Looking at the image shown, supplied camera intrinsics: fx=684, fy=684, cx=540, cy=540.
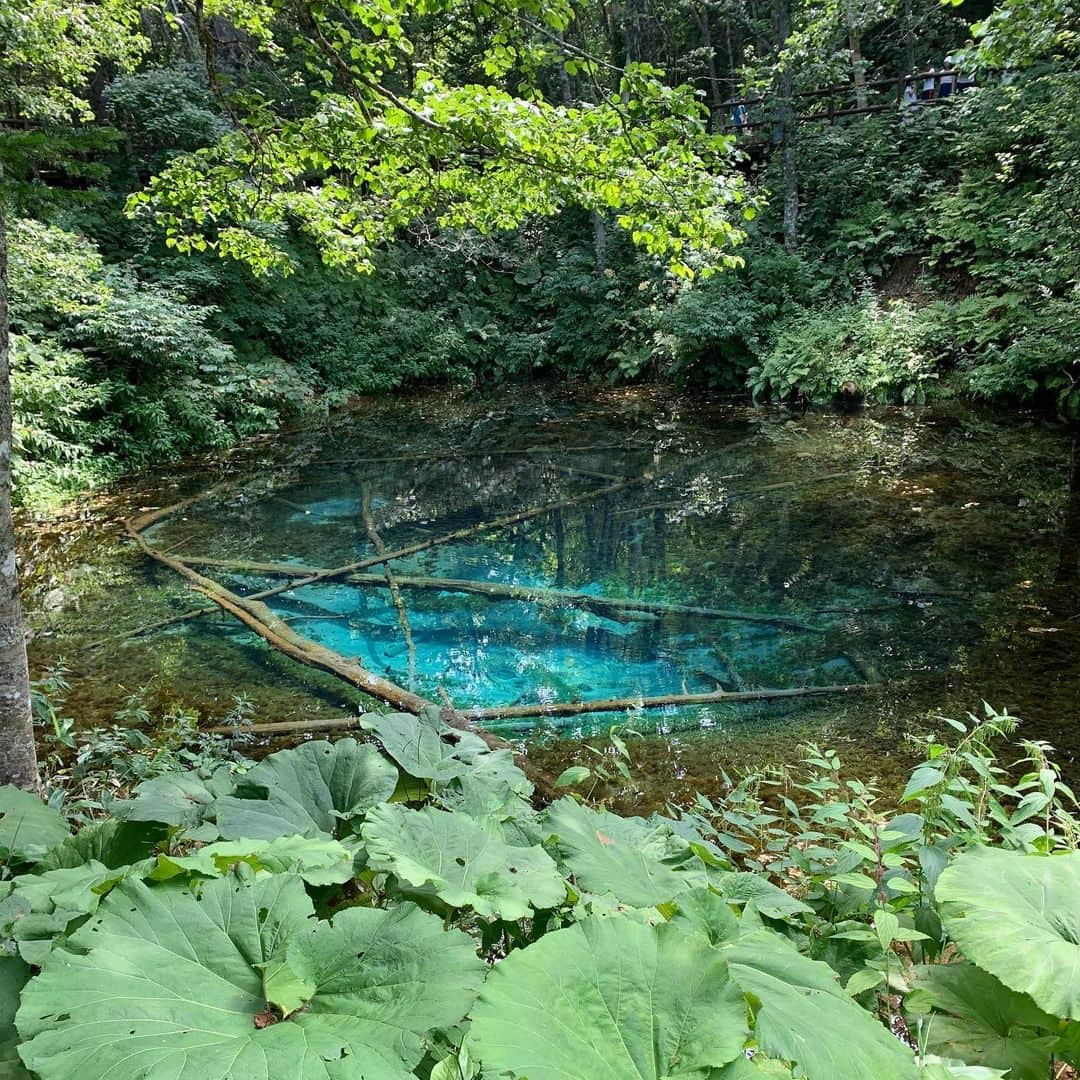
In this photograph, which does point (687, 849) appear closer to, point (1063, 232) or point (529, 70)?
point (529, 70)

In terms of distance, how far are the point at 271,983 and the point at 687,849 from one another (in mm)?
1178

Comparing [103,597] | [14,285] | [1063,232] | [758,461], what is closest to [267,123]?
[103,597]

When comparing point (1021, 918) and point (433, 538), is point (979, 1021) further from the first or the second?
point (433, 538)

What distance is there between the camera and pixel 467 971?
1025 mm

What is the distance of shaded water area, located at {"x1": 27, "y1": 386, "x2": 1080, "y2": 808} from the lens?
470 cm

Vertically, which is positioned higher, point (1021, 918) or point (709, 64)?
point (709, 64)

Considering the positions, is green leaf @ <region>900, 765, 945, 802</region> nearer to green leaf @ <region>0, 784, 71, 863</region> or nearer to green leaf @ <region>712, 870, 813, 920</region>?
green leaf @ <region>712, 870, 813, 920</region>

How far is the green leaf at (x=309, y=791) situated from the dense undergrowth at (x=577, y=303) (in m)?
7.01

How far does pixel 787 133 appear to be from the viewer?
1617cm

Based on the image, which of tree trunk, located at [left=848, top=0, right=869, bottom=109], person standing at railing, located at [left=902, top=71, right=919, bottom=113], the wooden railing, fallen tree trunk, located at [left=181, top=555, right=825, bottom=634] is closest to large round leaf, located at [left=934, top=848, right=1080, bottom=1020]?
fallen tree trunk, located at [left=181, top=555, right=825, bottom=634]

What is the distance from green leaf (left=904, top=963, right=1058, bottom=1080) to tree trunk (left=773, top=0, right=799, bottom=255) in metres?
18.0

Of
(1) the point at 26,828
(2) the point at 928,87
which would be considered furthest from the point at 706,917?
(2) the point at 928,87

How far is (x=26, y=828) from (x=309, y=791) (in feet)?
2.19

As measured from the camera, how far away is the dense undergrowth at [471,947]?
90 centimetres
